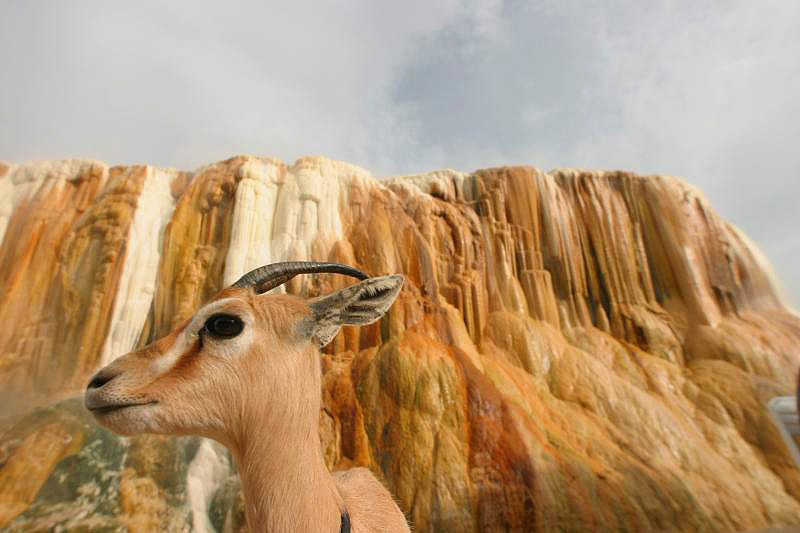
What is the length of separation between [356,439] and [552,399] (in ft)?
16.2

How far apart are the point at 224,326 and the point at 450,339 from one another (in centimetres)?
909

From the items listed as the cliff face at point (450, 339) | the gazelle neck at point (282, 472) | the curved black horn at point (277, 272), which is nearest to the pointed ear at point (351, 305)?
the curved black horn at point (277, 272)

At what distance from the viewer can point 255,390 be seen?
6.55ft

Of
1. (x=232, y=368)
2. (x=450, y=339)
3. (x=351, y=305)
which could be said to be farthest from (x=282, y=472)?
(x=450, y=339)

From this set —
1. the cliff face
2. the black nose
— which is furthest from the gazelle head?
the cliff face

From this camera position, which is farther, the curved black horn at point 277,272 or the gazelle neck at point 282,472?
the curved black horn at point 277,272

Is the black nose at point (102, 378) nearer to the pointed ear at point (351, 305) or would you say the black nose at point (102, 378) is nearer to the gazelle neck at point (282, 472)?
the gazelle neck at point (282, 472)

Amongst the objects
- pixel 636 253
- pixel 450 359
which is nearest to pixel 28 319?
pixel 450 359

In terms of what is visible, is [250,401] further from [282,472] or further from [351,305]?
[351,305]

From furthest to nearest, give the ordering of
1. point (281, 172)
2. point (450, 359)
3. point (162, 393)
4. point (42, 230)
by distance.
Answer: point (281, 172), point (42, 230), point (450, 359), point (162, 393)

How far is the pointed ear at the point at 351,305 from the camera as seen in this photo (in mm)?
2221

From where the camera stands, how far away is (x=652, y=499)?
8031mm

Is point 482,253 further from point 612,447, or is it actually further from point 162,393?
point 162,393

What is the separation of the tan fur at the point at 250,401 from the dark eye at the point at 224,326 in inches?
1.2
